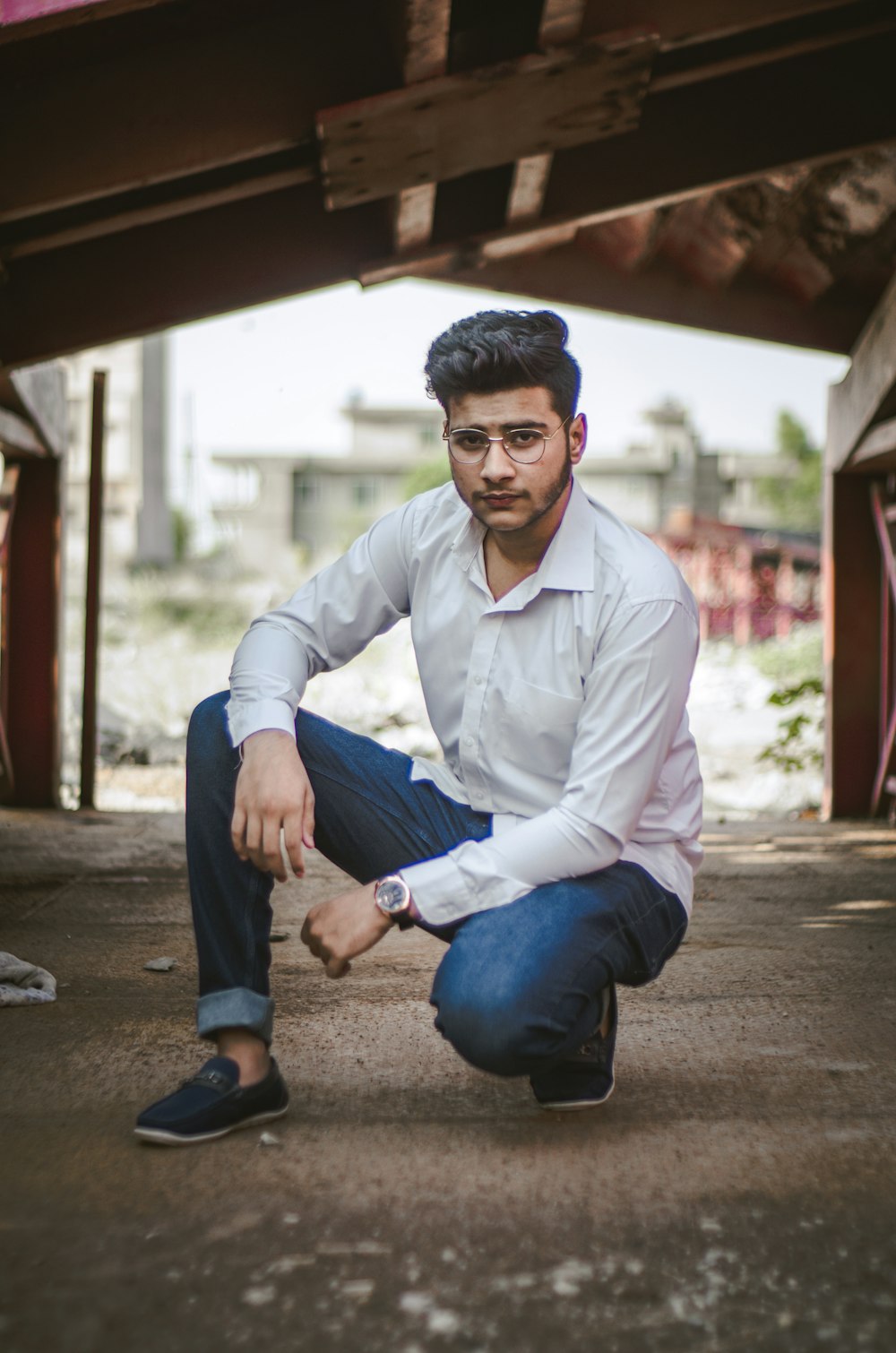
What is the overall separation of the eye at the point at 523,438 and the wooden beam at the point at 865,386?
3171 millimetres

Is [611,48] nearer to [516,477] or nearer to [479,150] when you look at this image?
[479,150]

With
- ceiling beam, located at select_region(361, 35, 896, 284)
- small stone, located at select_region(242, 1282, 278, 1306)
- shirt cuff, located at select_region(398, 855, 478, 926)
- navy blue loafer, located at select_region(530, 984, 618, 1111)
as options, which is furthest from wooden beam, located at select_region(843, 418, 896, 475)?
small stone, located at select_region(242, 1282, 278, 1306)

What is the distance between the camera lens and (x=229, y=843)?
2447 mm

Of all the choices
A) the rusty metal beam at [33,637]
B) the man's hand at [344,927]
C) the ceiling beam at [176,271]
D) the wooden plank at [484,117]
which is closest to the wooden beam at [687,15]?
the wooden plank at [484,117]

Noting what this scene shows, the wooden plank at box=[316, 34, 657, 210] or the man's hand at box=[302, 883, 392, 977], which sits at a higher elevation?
the wooden plank at box=[316, 34, 657, 210]

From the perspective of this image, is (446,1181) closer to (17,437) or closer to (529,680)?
(529,680)

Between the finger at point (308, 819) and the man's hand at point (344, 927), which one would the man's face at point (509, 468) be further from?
the man's hand at point (344, 927)

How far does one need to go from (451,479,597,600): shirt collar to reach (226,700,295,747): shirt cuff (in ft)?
1.69

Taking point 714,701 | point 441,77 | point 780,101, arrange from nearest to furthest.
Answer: point 441,77
point 780,101
point 714,701

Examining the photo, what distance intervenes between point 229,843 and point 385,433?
51916mm

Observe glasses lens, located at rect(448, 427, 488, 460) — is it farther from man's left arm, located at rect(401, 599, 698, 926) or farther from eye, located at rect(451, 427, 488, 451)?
man's left arm, located at rect(401, 599, 698, 926)

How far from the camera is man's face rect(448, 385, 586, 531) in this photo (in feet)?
8.43

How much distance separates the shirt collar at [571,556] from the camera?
8.36 ft

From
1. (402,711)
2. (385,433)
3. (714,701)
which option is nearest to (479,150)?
(402,711)
